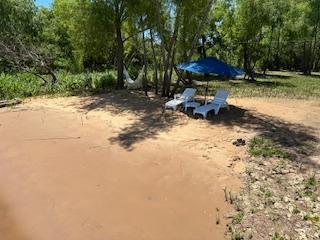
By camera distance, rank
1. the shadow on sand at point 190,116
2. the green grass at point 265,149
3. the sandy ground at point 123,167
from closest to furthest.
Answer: the sandy ground at point 123,167 < the green grass at point 265,149 < the shadow on sand at point 190,116

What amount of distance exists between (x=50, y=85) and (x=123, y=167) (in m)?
9.85

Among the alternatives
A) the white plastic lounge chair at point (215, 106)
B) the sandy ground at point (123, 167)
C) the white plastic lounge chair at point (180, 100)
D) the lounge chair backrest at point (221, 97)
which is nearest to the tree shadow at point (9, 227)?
the sandy ground at point (123, 167)

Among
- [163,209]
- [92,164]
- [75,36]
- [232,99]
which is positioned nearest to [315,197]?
[163,209]

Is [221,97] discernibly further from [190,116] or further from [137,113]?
[137,113]

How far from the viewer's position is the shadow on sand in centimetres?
955

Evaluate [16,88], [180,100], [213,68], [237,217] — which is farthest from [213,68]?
[16,88]

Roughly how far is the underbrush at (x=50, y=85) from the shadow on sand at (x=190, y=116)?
10.6 ft

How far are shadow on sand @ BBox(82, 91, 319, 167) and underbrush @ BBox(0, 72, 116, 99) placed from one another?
322cm

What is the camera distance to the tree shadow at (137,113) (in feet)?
33.0

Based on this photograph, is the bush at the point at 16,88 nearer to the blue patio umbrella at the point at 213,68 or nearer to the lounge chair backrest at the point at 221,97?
the blue patio umbrella at the point at 213,68

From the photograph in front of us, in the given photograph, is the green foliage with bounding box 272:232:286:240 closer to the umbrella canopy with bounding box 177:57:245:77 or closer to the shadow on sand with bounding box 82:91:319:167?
the shadow on sand with bounding box 82:91:319:167

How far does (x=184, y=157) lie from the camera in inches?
339

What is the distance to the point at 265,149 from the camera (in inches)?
349

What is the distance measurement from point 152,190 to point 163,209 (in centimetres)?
69
